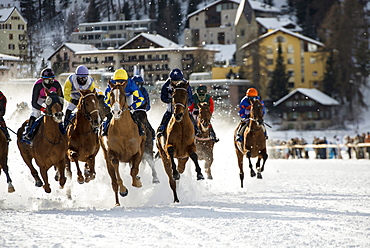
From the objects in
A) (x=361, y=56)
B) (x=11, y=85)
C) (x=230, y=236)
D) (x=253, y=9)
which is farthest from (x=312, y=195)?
(x=253, y=9)

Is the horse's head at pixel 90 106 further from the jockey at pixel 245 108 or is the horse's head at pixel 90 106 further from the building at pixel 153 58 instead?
the building at pixel 153 58

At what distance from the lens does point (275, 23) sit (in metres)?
104

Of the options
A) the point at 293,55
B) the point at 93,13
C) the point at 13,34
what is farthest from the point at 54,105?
the point at 93,13

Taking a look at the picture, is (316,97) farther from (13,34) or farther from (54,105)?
(54,105)

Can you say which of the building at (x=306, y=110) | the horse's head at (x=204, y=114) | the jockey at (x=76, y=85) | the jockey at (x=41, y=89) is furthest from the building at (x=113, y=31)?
the jockey at (x=41, y=89)

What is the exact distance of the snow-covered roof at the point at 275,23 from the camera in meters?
102

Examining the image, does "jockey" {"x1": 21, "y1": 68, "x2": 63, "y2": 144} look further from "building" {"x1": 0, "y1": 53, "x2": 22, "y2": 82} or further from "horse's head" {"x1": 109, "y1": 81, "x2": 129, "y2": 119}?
"building" {"x1": 0, "y1": 53, "x2": 22, "y2": 82}

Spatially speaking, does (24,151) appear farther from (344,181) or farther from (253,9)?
(253,9)

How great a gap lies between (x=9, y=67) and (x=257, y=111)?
22.9 metres

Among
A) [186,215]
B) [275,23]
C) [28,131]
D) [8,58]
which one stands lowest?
[186,215]

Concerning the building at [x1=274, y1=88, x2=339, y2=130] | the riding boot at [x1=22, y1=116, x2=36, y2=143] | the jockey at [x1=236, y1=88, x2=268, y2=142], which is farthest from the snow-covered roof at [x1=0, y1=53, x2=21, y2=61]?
the building at [x1=274, y1=88, x2=339, y2=130]

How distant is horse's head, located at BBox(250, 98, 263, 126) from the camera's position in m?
16.1

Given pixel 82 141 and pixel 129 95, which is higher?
pixel 129 95

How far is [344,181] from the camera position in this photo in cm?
1781
